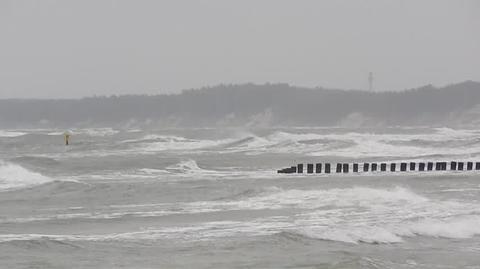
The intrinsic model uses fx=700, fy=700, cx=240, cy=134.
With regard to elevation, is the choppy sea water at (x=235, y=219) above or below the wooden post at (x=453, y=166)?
below

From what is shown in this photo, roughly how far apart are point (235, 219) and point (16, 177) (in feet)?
40.6

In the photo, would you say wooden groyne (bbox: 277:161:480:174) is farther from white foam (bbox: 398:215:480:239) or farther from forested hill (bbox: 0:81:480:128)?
forested hill (bbox: 0:81:480:128)

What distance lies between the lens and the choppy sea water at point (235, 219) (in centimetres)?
1022

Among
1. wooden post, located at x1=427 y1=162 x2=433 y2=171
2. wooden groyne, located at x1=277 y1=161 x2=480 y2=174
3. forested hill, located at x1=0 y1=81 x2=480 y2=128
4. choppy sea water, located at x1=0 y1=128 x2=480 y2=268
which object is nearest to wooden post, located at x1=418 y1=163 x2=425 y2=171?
wooden groyne, located at x1=277 y1=161 x2=480 y2=174

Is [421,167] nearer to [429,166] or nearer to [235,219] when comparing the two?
[429,166]

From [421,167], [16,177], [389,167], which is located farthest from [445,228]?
[389,167]

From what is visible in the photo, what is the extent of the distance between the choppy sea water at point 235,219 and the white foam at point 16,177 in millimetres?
36

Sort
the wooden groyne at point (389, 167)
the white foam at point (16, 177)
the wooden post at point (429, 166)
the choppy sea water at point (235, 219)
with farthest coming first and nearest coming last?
the wooden post at point (429, 166), the wooden groyne at point (389, 167), the white foam at point (16, 177), the choppy sea water at point (235, 219)

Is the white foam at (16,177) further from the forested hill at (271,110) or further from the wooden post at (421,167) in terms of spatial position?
the forested hill at (271,110)

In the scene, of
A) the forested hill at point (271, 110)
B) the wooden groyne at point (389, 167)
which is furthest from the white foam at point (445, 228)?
the forested hill at point (271, 110)

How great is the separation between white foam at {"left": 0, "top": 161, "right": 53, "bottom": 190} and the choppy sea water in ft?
0.12

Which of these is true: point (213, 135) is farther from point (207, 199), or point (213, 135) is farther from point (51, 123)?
point (51, 123)

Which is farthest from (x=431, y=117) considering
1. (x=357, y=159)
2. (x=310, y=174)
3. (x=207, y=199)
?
(x=207, y=199)

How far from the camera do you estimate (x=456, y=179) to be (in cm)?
2406
